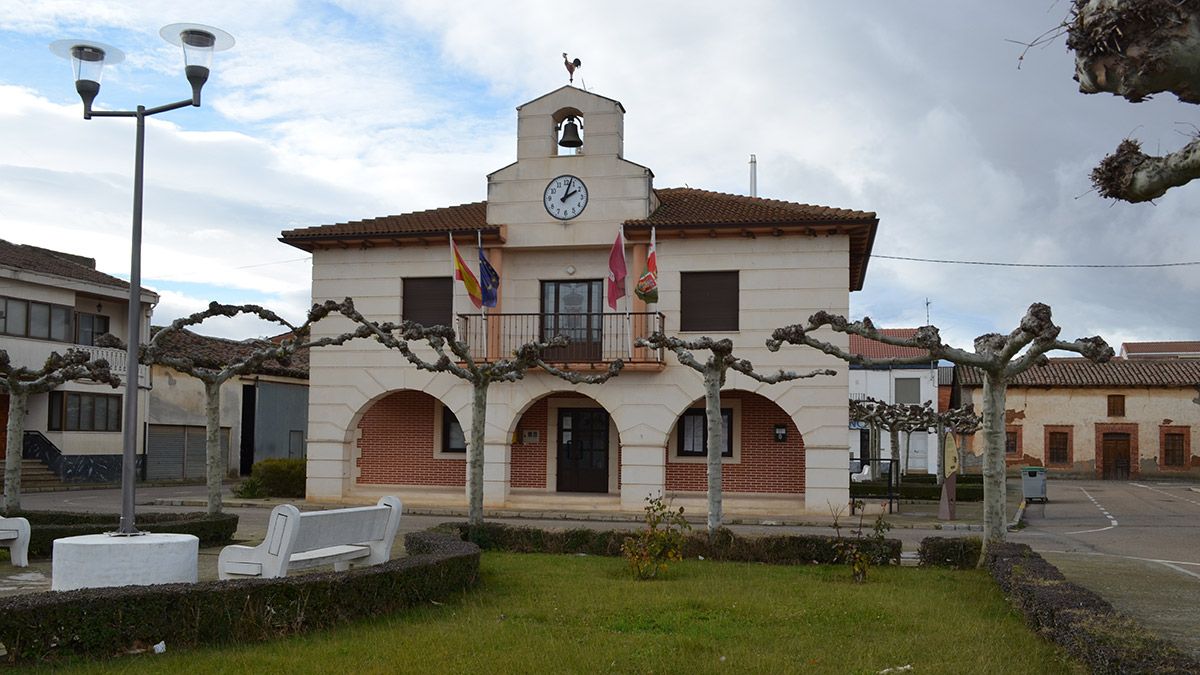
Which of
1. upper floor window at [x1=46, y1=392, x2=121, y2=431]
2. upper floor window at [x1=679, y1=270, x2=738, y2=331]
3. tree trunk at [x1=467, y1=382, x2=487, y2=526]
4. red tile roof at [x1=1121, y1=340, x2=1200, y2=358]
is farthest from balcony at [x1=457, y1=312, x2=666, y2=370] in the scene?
red tile roof at [x1=1121, y1=340, x2=1200, y2=358]

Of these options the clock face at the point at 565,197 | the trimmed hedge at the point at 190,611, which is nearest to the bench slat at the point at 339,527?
the trimmed hedge at the point at 190,611

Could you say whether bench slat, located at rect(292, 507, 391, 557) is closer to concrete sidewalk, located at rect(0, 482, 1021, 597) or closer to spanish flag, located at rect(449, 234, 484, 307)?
concrete sidewalk, located at rect(0, 482, 1021, 597)

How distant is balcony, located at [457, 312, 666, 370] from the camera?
23.3 metres

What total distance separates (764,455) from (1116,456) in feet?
117

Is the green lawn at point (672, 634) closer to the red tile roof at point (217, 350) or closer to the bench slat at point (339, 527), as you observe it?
the bench slat at point (339, 527)

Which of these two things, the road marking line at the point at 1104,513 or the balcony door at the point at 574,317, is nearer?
the road marking line at the point at 1104,513

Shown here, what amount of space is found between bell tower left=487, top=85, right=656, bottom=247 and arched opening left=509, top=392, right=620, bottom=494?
385cm

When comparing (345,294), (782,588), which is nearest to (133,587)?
(782,588)

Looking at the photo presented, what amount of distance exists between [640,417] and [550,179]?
5.49 m

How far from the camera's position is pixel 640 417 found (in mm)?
23281

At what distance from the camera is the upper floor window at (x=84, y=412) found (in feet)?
105

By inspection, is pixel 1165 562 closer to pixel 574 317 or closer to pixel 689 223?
pixel 689 223

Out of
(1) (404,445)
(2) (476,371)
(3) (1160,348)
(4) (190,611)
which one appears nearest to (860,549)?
(2) (476,371)

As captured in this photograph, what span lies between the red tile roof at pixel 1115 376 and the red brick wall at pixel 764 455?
3119cm
